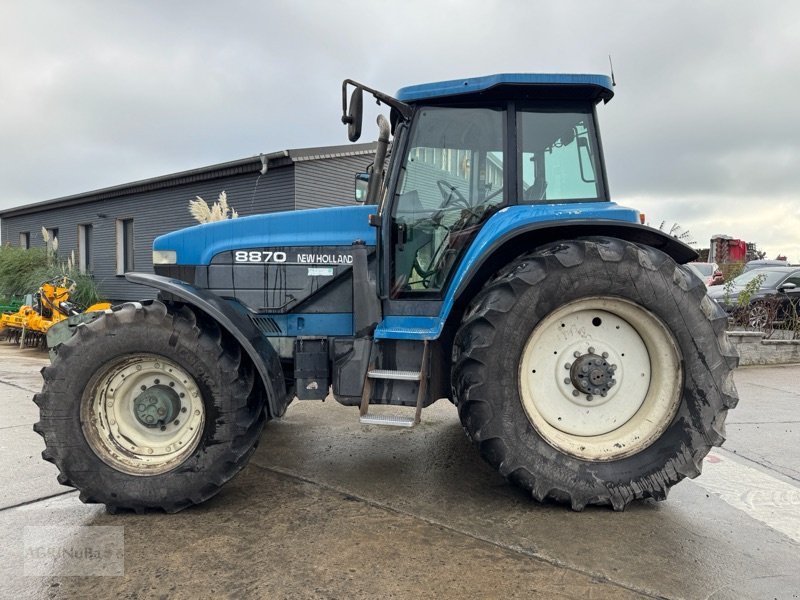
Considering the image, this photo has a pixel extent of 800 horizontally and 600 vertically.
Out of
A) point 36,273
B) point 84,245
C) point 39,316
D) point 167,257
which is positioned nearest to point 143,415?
point 167,257

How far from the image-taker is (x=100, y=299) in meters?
15.8

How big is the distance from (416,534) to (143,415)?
1.62m

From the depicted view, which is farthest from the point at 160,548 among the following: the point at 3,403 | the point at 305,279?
the point at 3,403

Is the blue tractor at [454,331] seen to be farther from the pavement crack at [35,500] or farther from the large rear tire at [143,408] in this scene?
the pavement crack at [35,500]

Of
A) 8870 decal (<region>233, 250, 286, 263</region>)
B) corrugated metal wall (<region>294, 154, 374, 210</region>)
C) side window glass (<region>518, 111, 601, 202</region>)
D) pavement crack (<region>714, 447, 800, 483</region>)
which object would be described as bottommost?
pavement crack (<region>714, 447, 800, 483</region>)

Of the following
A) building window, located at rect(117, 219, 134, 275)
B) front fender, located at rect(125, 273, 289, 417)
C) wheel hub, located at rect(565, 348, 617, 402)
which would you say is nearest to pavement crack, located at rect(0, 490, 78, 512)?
front fender, located at rect(125, 273, 289, 417)

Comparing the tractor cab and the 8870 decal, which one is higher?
the tractor cab

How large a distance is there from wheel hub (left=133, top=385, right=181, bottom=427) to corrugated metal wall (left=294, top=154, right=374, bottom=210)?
9.40 metres

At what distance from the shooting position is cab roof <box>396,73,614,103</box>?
120 inches

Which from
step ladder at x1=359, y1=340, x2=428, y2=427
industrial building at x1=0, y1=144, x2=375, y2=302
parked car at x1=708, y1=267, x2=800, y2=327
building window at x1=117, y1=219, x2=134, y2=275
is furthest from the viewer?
building window at x1=117, y1=219, x2=134, y2=275

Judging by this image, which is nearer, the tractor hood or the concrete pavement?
the concrete pavement

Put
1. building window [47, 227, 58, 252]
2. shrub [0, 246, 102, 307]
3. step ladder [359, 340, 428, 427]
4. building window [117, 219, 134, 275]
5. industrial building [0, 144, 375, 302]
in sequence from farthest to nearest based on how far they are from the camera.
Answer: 1. building window [47, 227, 58, 252]
2. building window [117, 219, 134, 275]
3. shrub [0, 246, 102, 307]
4. industrial building [0, 144, 375, 302]
5. step ladder [359, 340, 428, 427]
